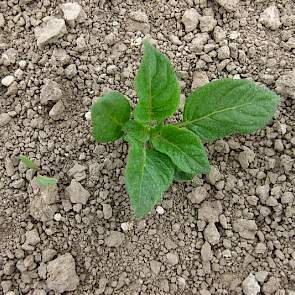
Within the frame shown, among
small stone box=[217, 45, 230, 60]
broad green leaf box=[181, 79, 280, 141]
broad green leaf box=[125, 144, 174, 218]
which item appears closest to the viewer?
broad green leaf box=[125, 144, 174, 218]

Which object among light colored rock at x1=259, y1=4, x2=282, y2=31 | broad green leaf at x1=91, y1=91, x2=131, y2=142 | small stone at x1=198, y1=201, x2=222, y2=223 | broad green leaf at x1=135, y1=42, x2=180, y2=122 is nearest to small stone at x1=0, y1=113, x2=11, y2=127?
broad green leaf at x1=91, y1=91, x2=131, y2=142

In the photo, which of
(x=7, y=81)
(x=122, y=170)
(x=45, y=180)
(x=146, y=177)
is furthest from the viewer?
(x=7, y=81)

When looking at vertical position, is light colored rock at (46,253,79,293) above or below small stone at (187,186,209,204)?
below

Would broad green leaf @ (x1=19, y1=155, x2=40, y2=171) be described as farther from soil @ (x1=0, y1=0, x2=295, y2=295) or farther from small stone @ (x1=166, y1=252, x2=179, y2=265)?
small stone @ (x1=166, y1=252, x2=179, y2=265)

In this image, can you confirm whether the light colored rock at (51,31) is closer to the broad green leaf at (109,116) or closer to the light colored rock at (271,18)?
the broad green leaf at (109,116)

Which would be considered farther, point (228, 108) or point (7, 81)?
point (7, 81)

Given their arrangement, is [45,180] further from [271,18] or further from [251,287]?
[271,18]

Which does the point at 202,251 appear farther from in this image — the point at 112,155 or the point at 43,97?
the point at 43,97

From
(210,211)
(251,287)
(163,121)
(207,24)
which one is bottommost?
(251,287)

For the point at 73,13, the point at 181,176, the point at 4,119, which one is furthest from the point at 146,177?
the point at 73,13
